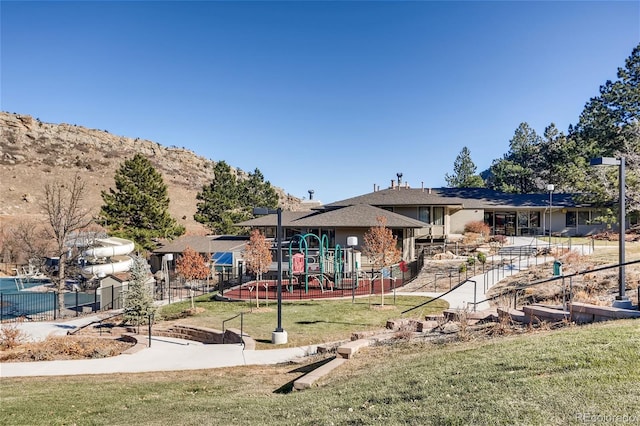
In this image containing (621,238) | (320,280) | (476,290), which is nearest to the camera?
(621,238)

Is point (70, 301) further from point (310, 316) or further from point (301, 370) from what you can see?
point (301, 370)

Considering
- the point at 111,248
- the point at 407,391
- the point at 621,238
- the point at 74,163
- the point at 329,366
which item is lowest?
the point at 329,366

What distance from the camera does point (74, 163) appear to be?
87.6 m

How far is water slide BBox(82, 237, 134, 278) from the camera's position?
31.4 meters

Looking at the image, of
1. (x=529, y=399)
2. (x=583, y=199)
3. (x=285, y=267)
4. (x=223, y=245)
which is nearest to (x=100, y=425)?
(x=529, y=399)

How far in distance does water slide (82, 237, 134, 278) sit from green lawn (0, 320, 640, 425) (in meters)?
22.8

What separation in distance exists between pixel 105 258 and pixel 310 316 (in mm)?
21871

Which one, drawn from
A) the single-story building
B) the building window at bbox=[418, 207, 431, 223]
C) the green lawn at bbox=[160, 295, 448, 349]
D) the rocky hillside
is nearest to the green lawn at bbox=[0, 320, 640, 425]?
the green lawn at bbox=[160, 295, 448, 349]

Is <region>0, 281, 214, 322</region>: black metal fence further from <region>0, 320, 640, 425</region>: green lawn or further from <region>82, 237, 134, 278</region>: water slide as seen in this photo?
<region>0, 320, 640, 425</region>: green lawn

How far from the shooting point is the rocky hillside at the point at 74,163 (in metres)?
70.2

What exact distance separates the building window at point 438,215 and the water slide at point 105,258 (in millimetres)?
25179

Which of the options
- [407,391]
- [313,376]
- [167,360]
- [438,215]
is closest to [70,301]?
[167,360]

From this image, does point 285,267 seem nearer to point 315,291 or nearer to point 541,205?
point 315,291

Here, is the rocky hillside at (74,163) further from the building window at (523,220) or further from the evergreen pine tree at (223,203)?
the building window at (523,220)
